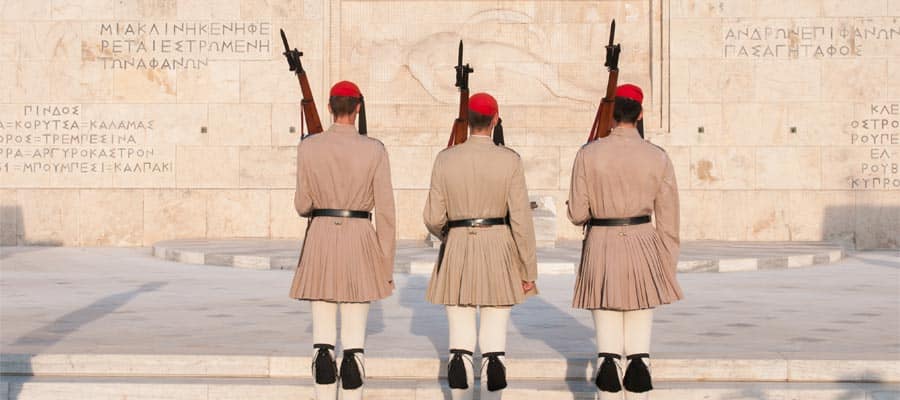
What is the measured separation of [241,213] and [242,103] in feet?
6.03

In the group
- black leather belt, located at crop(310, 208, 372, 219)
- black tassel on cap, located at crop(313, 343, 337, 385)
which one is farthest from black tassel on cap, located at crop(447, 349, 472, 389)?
black leather belt, located at crop(310, 208, 372, 219)

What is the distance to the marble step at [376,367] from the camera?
26.6 feet

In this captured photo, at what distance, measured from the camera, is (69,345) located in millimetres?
8859

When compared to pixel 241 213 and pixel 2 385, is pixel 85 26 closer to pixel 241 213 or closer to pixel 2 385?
pixel 241 213

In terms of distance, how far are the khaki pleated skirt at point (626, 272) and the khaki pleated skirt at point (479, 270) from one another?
1.23ft

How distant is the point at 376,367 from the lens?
8.26 meters

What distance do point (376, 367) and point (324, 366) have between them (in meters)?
1.53

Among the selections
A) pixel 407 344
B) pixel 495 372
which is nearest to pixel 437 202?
pixel 495 372

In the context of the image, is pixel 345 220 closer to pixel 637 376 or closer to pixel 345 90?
pixel 345 90

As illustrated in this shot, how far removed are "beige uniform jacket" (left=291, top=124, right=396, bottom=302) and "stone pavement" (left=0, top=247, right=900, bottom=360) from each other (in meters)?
1.61

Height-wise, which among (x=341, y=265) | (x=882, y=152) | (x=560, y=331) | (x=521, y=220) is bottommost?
(x=560, y=331)

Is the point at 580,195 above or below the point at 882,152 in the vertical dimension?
below

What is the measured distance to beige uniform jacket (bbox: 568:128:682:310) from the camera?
6.68 metres

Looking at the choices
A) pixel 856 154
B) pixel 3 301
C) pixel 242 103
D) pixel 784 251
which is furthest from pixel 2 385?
pixel 856 154
